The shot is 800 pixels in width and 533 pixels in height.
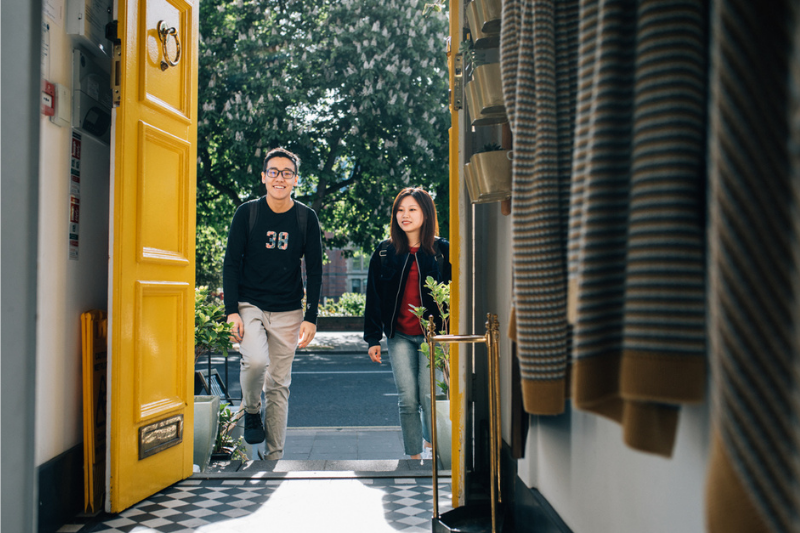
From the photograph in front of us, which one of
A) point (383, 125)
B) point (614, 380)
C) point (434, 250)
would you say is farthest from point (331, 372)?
point (614, 380)

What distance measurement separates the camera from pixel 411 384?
3611mm

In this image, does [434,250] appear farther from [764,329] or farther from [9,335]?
[764,329]

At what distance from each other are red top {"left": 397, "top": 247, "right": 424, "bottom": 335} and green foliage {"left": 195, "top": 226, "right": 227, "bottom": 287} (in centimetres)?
928

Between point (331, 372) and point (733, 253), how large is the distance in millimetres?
8958

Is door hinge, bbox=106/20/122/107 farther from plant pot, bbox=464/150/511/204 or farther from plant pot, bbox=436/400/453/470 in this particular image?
plant pot, bbox=436/400/453/470

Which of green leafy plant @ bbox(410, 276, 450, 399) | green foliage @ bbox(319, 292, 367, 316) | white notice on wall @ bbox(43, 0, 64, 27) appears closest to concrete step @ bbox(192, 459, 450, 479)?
green leafy plant @ bbox(410, 276, 450, 399)

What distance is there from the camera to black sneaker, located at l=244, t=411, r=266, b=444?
3.74 meters

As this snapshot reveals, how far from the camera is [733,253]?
0.56m

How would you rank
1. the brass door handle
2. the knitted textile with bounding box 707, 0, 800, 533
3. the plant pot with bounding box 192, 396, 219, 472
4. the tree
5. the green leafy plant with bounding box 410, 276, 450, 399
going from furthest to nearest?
the tree < the plant pot with bounding box 192, 396, 219, 472 < the green leafy plant with bounding box 410, 276, 450, 399 < the brass door handle < the knitted textile with bounding box 707, 0, 800, 533

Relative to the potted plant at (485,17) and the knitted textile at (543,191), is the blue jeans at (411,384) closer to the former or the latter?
the potted plant at (485,17)

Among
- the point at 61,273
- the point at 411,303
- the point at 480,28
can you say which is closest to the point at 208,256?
the point at 411,303

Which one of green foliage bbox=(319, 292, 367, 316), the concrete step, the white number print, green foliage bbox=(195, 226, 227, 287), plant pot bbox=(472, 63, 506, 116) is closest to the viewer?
plant pot bbox=(472, 63, 506, 116)

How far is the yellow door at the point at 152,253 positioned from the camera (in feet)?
8.84

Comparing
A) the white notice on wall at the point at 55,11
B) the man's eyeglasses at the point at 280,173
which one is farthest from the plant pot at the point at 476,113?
the man's eyeglasses at the point at 280,173
